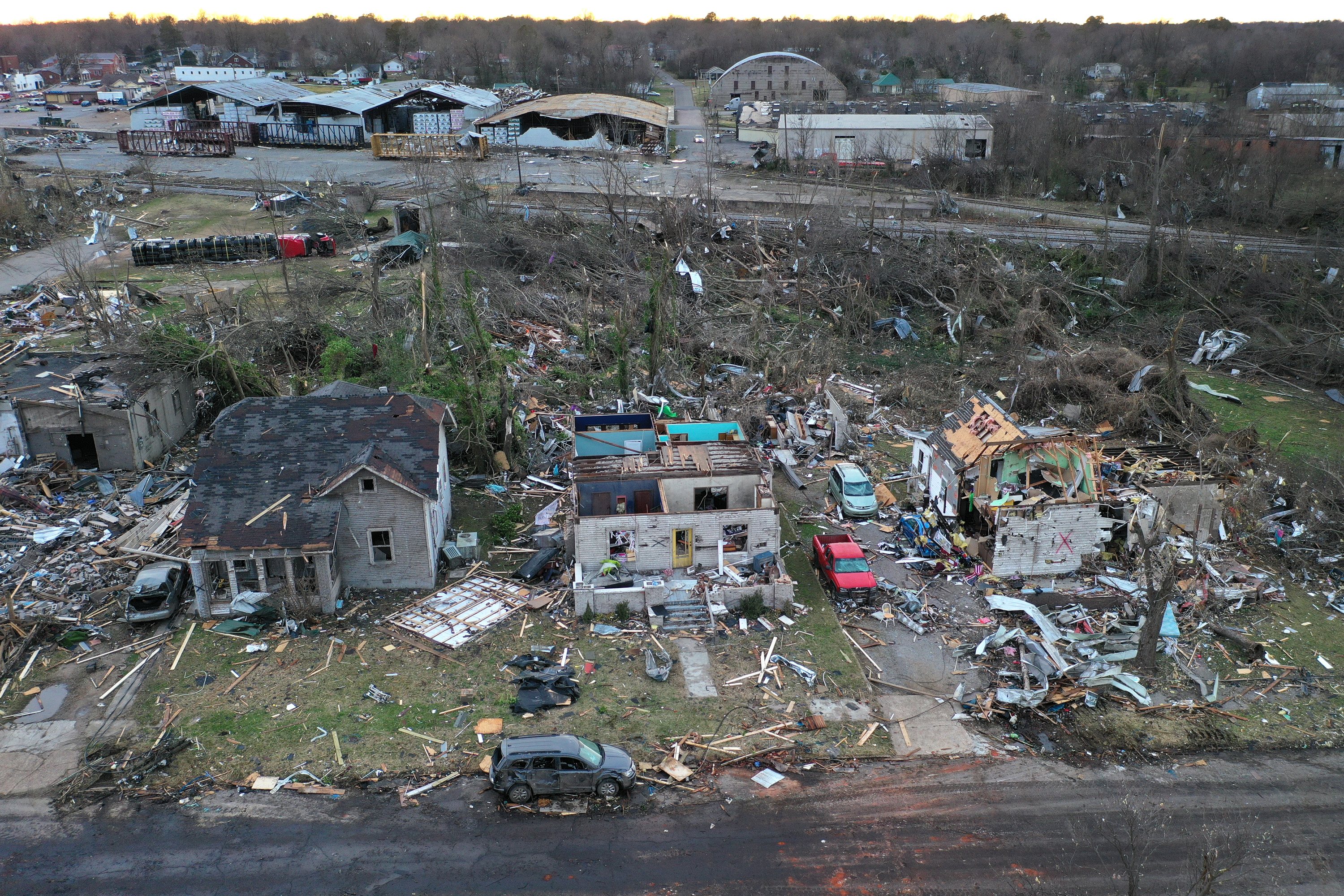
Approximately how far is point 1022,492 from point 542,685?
1236 cm

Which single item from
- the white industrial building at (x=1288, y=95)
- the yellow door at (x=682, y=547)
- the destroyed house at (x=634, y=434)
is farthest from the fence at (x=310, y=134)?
the white industrial building at (x=1288, y=95)

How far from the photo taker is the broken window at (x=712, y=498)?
21.7 metres

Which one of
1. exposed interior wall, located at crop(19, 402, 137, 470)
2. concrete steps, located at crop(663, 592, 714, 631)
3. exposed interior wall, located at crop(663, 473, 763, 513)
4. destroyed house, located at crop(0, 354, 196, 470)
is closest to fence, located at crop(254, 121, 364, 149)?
destroyed house, located at crop(0, 354, 196, 470)

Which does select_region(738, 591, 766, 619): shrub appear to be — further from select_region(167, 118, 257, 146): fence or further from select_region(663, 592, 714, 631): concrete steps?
select_region(167, 118, 257, 146): fence

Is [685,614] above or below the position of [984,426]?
below

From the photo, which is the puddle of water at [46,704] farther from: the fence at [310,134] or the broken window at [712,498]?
the fence at [310,134]

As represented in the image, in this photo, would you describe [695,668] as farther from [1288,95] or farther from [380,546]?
[1288,95]

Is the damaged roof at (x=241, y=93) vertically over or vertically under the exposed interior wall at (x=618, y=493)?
over

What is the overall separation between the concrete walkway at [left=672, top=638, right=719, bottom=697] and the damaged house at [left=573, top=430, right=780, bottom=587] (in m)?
2.03

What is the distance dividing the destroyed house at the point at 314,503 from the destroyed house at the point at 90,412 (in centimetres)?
684

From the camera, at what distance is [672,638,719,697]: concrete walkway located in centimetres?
1800

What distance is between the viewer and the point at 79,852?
46.2ft

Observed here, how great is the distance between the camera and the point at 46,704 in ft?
57.4

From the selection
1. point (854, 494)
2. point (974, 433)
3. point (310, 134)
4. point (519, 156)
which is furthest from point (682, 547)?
point (310, 134)
